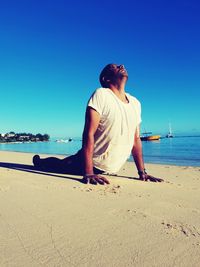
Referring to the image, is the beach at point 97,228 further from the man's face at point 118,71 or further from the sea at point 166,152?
the sea at point 166,152

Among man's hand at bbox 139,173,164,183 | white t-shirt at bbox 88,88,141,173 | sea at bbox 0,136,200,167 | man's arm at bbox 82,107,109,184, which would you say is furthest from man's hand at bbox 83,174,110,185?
sea at bbox 0,136,200,167

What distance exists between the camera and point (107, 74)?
17.2 feet

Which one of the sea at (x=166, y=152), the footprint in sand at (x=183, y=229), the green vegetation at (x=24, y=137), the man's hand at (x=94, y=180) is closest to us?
the footprint in sand at (x=183, y=229)

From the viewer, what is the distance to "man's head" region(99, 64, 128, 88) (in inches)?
203

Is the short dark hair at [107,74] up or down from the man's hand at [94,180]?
up

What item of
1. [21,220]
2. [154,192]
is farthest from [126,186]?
[21,220]

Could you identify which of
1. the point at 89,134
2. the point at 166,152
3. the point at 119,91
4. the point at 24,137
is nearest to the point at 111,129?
the point at 89,134

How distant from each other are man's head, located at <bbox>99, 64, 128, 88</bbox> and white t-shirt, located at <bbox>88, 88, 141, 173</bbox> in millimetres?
237

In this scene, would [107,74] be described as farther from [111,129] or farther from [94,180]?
[94,180]

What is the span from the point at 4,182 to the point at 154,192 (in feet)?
6.45

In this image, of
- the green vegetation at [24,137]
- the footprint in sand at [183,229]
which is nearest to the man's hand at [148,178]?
the footprint in sand at [183,229]

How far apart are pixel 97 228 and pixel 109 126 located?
2.68 meters

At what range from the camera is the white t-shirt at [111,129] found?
4.86m

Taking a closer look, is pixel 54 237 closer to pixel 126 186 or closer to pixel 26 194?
pixel 26 194
